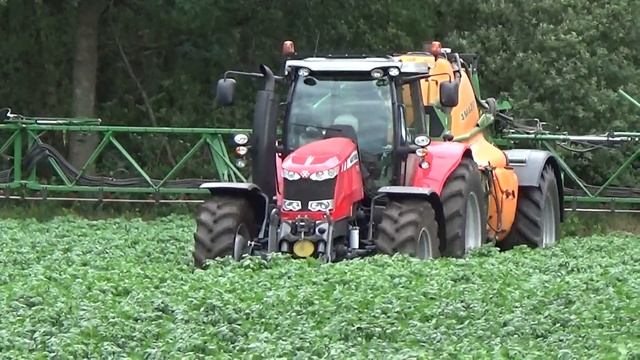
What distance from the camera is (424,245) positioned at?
1299 centimetres

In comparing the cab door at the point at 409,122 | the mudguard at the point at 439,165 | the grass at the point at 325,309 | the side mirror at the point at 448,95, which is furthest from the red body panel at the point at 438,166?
the grass at the point at 325,309

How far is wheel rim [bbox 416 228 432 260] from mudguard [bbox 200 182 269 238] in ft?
4.77

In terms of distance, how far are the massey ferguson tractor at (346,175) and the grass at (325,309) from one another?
0.53m

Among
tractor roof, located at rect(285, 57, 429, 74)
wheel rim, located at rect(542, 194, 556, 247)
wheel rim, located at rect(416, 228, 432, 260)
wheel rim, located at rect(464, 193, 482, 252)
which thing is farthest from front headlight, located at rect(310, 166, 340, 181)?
wheel rim, located at rect(542, 194, 556, 247)

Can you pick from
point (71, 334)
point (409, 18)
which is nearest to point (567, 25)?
point (409, 18)

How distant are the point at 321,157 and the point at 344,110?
0.87 meters

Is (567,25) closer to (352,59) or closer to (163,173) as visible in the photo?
(163,173)

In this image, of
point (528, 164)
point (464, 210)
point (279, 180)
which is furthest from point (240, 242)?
point (528, 164)

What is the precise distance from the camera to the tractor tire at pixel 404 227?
41.0ft

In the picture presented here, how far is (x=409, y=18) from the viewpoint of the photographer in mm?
26641

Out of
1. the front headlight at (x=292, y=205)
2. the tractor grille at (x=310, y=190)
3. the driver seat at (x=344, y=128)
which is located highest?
the driver seat at (x=344, y=128)

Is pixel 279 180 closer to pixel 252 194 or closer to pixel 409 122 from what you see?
pixel 252 194

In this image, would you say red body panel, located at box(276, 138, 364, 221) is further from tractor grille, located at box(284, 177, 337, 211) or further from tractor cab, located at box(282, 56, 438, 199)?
tractor cab, located at box(282, 56, 438, 199)

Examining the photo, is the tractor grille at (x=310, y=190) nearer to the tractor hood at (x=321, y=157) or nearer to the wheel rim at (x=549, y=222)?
the tractor hood at (x=321, y=157)
